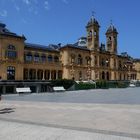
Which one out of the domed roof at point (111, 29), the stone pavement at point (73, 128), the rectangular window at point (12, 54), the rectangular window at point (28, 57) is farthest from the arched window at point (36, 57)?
the stone pavement at point (73, 128)

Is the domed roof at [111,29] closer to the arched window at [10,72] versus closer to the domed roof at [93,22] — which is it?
the domed roof at [93,22]

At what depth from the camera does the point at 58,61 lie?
75.8 meters

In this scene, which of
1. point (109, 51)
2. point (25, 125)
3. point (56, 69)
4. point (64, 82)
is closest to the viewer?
point (25, 125)

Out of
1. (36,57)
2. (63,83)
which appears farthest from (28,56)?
(63,83)

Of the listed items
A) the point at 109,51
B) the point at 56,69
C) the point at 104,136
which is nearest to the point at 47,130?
the point at 104,136

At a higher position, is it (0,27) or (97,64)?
(0,27)

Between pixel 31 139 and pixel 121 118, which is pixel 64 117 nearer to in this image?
pixel 121 118

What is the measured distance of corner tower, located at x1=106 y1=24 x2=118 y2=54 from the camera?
94.4 metres

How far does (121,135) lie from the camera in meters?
10.6

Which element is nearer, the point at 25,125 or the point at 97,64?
the point at 25,125

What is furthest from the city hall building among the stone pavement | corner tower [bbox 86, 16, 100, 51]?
the stone pavement

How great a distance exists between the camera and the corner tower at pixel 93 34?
84.1m

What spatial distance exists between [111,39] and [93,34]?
1312 cm

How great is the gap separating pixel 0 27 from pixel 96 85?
83.3ft
